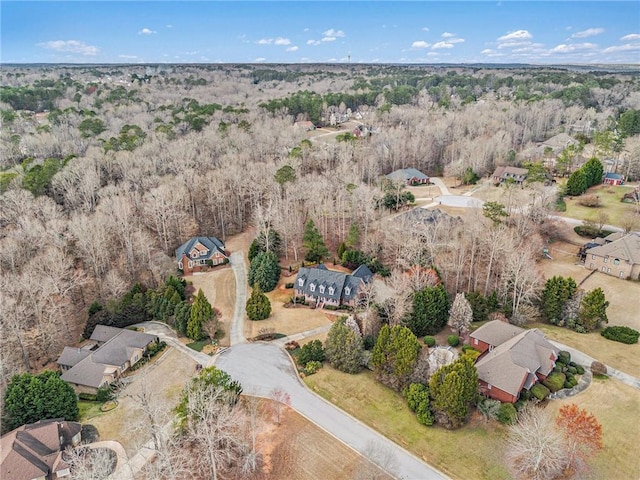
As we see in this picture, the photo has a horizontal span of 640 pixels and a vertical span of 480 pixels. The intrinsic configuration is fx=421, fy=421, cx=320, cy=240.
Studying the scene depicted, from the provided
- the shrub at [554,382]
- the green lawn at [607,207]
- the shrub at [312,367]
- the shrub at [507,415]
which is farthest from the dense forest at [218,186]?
the shrub at [507,415]

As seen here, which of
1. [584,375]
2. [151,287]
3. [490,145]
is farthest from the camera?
[490,145]

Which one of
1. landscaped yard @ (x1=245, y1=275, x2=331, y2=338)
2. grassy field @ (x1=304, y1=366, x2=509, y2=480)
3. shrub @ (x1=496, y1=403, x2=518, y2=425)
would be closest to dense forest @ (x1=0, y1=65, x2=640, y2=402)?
grassy field @ (x1=304, y1=366, x2=509, y2=480)

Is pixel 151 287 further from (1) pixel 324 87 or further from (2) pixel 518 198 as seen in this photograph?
(1) pixel 324 87

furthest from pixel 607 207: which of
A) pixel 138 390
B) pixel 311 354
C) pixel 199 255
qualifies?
pixel 138 390

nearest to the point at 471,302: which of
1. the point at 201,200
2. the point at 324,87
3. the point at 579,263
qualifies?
the point at 579,263

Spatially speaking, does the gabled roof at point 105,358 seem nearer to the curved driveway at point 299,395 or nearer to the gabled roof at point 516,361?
the curved driveway at point 299,395

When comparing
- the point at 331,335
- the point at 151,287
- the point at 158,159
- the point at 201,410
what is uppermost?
the point at 158,159
